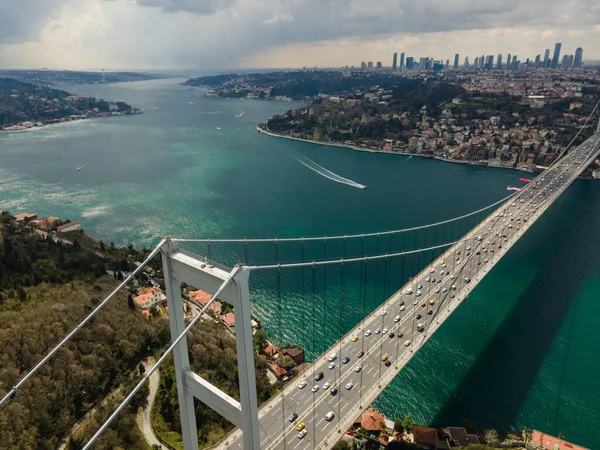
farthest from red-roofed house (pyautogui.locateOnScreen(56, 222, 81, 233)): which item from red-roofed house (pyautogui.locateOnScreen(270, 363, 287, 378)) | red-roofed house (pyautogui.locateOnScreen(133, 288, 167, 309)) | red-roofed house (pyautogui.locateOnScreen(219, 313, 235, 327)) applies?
red-roofed house (pyautogui.locateOnScreen(270, 363, 287, 378))

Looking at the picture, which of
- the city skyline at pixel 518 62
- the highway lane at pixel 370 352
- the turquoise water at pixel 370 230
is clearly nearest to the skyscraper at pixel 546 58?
the city skyline at pixel 518 62

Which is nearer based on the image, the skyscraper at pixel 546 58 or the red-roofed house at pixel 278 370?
the red-roofed house at pixel 278 370

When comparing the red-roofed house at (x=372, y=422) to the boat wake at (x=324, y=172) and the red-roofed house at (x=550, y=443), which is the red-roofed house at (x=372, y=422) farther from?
the boat wake at (x=324, y=172)

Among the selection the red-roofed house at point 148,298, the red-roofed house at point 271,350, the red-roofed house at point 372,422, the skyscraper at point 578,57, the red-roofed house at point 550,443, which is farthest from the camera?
the skyscraper at point 578,57

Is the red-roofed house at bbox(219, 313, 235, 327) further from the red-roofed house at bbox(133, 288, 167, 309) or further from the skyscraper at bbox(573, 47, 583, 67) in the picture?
the skyscraper at bbox(573, 47, 583, 67)

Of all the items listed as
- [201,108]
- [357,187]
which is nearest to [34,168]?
[357,187]
